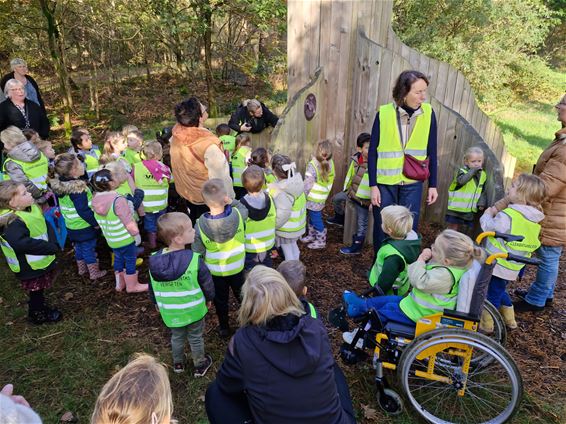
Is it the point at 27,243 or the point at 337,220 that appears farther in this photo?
the point at 337,220

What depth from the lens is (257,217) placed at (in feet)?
13.4

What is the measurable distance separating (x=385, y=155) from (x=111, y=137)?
139 inches

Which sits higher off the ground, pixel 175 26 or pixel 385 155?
pixel 175 26

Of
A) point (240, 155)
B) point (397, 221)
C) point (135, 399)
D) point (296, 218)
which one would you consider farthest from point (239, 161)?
point (135, 399)

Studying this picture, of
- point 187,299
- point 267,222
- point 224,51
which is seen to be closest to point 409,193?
point 267,222

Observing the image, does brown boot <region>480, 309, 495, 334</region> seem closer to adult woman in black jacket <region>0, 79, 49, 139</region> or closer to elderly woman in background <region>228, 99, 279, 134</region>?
elderly woman in background <region>228, 99, 279, 134</region>

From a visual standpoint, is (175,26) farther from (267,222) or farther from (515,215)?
(515,215)

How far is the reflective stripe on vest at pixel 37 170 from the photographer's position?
5156 millimetres

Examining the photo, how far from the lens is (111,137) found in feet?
18.6

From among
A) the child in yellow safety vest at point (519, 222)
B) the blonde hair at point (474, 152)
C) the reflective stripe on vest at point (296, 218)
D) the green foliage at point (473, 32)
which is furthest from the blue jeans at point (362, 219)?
the green foliage at point (473, 32)

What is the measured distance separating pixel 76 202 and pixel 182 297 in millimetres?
2163

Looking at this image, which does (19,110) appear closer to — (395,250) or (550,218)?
(395,250)

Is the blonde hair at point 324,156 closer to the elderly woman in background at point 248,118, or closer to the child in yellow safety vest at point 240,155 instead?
the child in yellow safety vest at point 240,155

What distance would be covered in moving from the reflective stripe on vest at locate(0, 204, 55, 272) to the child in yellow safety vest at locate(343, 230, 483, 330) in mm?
3102
